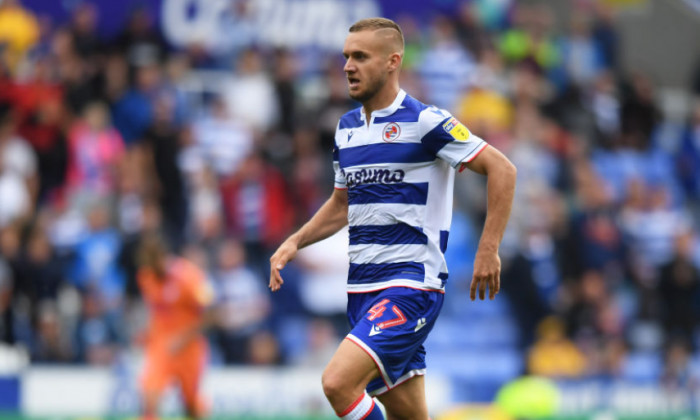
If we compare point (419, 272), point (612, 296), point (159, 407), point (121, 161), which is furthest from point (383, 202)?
point (612, 296)

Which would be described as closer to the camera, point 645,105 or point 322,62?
point 322,62

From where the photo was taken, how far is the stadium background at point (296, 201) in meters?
12.5

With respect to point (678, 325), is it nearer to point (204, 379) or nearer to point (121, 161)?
point (204, 379)

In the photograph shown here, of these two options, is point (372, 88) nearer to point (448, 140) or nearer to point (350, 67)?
point (350, 67)

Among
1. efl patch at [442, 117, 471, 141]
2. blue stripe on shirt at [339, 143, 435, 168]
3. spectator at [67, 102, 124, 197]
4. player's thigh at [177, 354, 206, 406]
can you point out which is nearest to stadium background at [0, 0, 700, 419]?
spectator at [67, 102, 124, 197]

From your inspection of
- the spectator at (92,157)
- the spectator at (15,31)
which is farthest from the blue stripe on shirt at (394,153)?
the spectator at (15,31)

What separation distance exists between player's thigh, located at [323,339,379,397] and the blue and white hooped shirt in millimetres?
457

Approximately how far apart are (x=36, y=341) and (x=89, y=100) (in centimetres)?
299

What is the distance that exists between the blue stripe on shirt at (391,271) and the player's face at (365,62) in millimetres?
948

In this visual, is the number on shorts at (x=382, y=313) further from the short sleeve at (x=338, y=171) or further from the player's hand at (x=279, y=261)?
the short sleeve at (x=338, y=171)

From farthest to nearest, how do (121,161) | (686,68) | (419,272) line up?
(686,68), (121,161), (419,272)

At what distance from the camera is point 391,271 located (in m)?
6.18

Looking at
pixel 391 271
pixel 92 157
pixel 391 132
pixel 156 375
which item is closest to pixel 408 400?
pixel 391 271

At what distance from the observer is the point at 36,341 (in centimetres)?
1214
